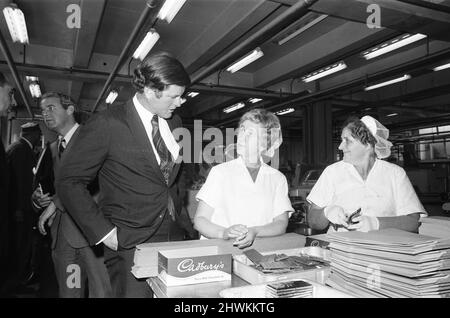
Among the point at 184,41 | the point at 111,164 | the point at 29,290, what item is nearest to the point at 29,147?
the point at 29,290

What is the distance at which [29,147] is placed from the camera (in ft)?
9.39

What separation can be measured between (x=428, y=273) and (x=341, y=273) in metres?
0.22

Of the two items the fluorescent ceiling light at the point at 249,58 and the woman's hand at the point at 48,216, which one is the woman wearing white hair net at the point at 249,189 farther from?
the fluorescent ceiling light at the point at 249,58

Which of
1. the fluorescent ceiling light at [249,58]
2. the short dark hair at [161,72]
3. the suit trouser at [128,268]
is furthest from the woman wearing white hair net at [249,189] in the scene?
the fluorescent ceiling light at [249,58]

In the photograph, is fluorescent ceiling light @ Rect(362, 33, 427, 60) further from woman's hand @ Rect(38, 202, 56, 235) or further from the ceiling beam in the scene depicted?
woman's hand @ Rect(38, 202, 56, 235)

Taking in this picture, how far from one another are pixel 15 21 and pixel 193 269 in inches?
206

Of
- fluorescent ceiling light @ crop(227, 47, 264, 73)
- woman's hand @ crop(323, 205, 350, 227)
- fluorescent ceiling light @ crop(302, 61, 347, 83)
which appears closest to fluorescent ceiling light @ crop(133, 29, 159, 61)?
fluorescent ceiling light @ crop(227, 47, 264, 73)

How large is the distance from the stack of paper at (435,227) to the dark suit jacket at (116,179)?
1.25 metres

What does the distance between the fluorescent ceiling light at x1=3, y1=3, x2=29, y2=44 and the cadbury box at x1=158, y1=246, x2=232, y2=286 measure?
4746 mm

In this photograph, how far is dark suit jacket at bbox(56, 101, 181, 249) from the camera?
1299mm

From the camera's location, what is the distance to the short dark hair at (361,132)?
6.06 ft

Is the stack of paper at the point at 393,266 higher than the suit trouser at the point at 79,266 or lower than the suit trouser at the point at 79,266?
higher

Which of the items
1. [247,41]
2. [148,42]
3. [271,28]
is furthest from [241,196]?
[148,42]

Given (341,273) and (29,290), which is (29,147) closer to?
(29,290)
